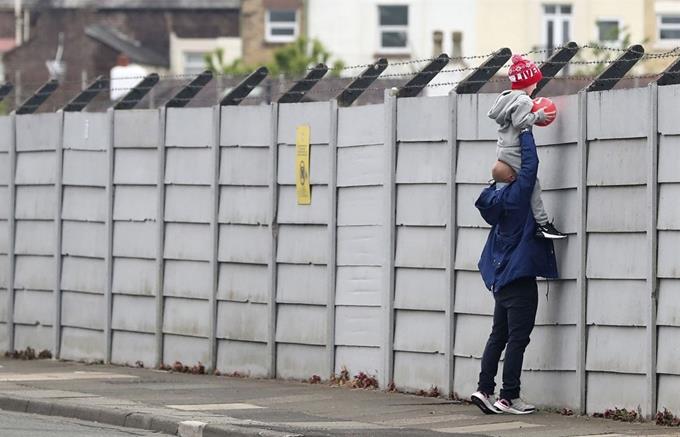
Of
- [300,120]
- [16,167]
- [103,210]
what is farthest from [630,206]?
[16,167]

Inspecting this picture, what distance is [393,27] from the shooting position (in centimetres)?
6506

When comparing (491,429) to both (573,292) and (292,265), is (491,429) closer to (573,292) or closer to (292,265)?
(573,292)

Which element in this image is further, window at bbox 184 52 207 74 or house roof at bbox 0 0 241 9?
house roof at bbox 0 0 241 9

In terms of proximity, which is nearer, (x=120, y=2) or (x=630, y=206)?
(x=630, y=206)

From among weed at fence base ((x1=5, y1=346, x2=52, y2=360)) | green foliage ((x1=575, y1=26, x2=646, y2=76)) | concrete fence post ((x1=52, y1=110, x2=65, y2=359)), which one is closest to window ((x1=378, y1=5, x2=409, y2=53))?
green foliage ((x1=575, y1=26, x2=646, y2=76))

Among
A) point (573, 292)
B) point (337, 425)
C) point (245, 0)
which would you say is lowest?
point (337, 425)

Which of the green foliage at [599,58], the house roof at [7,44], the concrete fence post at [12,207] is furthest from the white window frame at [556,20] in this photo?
the concrete fence post at [12,207]

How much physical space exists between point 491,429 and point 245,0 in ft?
194

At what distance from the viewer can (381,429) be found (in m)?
11.2

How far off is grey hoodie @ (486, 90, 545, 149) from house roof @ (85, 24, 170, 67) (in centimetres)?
6213

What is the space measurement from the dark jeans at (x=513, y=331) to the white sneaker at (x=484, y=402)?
0.14ft

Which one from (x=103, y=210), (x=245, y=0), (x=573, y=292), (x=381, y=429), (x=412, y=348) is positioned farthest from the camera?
(x=245, y=0)

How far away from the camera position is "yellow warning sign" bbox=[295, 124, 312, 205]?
14367 millimetres

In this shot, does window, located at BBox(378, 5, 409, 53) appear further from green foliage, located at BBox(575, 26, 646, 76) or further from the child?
the child
